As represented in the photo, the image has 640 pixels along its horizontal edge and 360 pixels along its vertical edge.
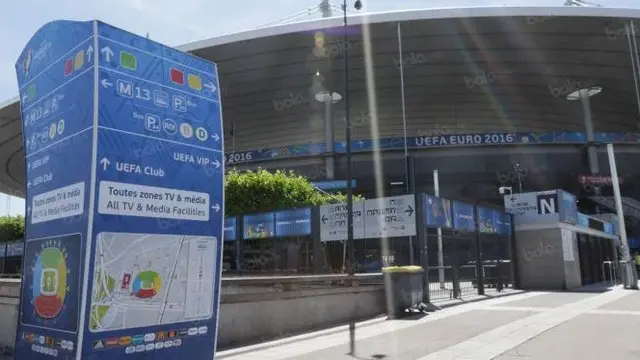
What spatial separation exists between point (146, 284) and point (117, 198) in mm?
741

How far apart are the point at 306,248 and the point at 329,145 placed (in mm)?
31399

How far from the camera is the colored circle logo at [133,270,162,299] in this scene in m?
4.33

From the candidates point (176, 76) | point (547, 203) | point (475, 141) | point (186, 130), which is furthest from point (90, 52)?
point (475, 141)

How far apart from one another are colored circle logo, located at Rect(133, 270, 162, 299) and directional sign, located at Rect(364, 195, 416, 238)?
1319 cm

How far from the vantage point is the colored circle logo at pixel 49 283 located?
4.22 m

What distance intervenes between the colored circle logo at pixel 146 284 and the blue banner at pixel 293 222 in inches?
666

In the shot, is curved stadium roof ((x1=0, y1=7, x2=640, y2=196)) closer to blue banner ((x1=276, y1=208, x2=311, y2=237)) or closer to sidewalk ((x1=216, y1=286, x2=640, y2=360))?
blue banner ((x1=276, y1=208, x2=311, y2=237))

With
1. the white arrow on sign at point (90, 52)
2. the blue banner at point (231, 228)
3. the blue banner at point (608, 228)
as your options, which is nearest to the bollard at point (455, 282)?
the blue banner at point (231, 228)

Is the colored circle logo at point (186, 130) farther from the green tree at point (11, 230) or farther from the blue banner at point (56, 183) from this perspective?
the green tree at point (11, 230)

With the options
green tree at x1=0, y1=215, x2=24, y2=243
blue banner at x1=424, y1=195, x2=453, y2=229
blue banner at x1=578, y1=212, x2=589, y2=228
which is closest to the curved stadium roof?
green tree at x1=0, y1=215, x2=24, y2=243

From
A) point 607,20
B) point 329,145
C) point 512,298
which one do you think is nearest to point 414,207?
point 512,298

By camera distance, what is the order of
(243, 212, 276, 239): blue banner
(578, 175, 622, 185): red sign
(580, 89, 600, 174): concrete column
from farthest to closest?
(580, 89, 600, 174): concrete column < (578, 175, 622, 185): red sign < (243, 212, 276, 239): blue banner

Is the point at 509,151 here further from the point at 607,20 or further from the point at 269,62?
the point at 269,62

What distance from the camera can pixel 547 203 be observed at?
23.6 m
